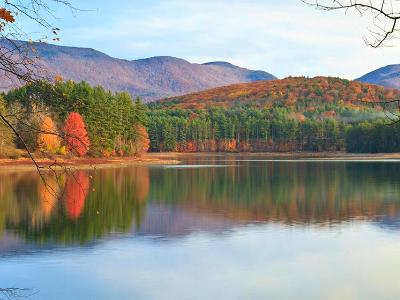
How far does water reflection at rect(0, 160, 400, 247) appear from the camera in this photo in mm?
29188

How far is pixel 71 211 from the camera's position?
35.2m

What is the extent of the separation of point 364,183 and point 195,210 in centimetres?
2410

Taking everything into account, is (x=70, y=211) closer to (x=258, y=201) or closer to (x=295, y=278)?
(x=258, y=201)

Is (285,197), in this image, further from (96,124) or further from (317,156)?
(317,156)

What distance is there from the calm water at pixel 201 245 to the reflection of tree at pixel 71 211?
0.07m

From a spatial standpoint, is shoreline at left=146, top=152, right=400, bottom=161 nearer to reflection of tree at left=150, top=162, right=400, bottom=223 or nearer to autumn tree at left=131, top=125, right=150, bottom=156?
autumn tree at left=131, top=125, right=150, bottom=156

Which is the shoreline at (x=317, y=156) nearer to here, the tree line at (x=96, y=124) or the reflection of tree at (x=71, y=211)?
the tree line at (x=96, y=124)

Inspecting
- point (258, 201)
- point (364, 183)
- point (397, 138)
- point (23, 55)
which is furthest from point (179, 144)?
point (23, 55)

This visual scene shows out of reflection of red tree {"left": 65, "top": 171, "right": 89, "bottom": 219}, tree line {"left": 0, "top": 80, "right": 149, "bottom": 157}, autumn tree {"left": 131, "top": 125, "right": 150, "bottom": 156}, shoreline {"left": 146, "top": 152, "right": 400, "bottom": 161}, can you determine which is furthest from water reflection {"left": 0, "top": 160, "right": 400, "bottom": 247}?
shoreline {"left": 146, "top": 152, "right": 400, "bottom": 161}

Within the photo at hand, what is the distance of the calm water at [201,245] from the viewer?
705 inches

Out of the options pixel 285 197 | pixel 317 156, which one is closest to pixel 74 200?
pixel 285 197

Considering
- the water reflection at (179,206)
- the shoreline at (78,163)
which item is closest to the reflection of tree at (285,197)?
the water reflection at (179,206)

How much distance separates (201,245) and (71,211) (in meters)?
13.1

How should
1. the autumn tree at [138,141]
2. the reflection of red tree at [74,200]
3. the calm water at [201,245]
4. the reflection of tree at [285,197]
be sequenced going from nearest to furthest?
the calm water at [201,245], the reflection of red tree at [74,200], the reflection of tree at [285,197], the autumn tree at [138,141]
